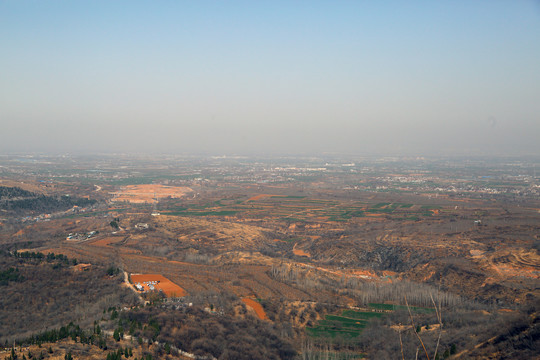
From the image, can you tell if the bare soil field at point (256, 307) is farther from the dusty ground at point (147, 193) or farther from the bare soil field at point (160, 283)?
the dusty ground at point (147, 193)

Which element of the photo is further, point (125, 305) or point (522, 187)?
point (522, 187)

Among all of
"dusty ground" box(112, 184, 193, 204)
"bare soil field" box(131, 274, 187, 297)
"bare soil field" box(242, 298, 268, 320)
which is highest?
"dusty ground" box(112, 184, 193, 204)

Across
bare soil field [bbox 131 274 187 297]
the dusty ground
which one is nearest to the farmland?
bare soil field [bbox 131 274 187 297]

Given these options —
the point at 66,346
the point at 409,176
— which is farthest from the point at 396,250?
the point at 409,176

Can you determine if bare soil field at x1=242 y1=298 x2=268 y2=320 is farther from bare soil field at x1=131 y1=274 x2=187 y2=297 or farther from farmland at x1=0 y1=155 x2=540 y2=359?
bare soil field at x1=131 y1=274 x2=187 y2=297

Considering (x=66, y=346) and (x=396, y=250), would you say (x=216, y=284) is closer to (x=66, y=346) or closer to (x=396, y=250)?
(x=66, y=346)

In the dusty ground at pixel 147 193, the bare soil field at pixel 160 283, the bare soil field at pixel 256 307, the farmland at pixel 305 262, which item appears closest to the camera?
the farmland at pixel 305 262

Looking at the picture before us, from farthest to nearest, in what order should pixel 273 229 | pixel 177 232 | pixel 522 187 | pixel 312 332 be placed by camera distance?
pixel 522 187
pixel 273 229
pixel 177 232
pixel 312 332

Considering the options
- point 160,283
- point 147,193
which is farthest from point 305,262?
point 147,193

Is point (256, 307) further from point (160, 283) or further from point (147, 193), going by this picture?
point (147, 193)

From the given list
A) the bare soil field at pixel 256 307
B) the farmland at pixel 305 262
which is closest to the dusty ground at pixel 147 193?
the farmland at pixel 305 262

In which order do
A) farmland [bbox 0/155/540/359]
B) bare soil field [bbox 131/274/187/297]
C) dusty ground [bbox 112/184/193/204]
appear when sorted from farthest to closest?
1. dusty ground [bbox 112/184/193/204]
2. bare soil field [bbox 131/274/187/297]
3. farmland [bbox 0/155/540/359]
